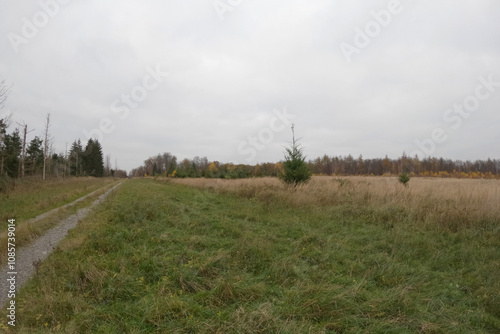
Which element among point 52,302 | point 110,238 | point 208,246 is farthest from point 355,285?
point 110,238

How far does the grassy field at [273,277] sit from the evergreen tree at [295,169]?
24.0 ft

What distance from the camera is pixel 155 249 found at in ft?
16.8

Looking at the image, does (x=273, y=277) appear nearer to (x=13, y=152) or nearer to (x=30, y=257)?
(x=30, y=257)

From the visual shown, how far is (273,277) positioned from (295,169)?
11582 millimetres

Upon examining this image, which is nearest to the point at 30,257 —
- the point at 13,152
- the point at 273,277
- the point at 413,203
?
the point at 273,277

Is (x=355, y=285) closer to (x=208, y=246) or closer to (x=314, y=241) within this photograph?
(x=314, y=241)

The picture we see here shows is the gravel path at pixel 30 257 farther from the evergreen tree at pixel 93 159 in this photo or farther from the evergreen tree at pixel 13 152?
the evergreen tree at pixel 93 159

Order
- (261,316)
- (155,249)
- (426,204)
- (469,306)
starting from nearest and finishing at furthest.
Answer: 1. (261,316)
2. (469,306)
3. (155,249)
4. (426,204)

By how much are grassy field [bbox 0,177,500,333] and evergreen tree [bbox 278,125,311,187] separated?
733 centimetres

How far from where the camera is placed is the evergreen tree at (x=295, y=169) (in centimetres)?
1517

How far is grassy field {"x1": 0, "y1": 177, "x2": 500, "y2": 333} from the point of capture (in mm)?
2979

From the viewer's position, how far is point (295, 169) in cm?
1534

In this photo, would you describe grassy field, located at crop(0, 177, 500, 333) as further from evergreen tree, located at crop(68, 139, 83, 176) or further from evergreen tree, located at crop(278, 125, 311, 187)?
evergreen tree, located at crop(68, 139, 83, 176)

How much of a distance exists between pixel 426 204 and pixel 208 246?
761 centimetres
